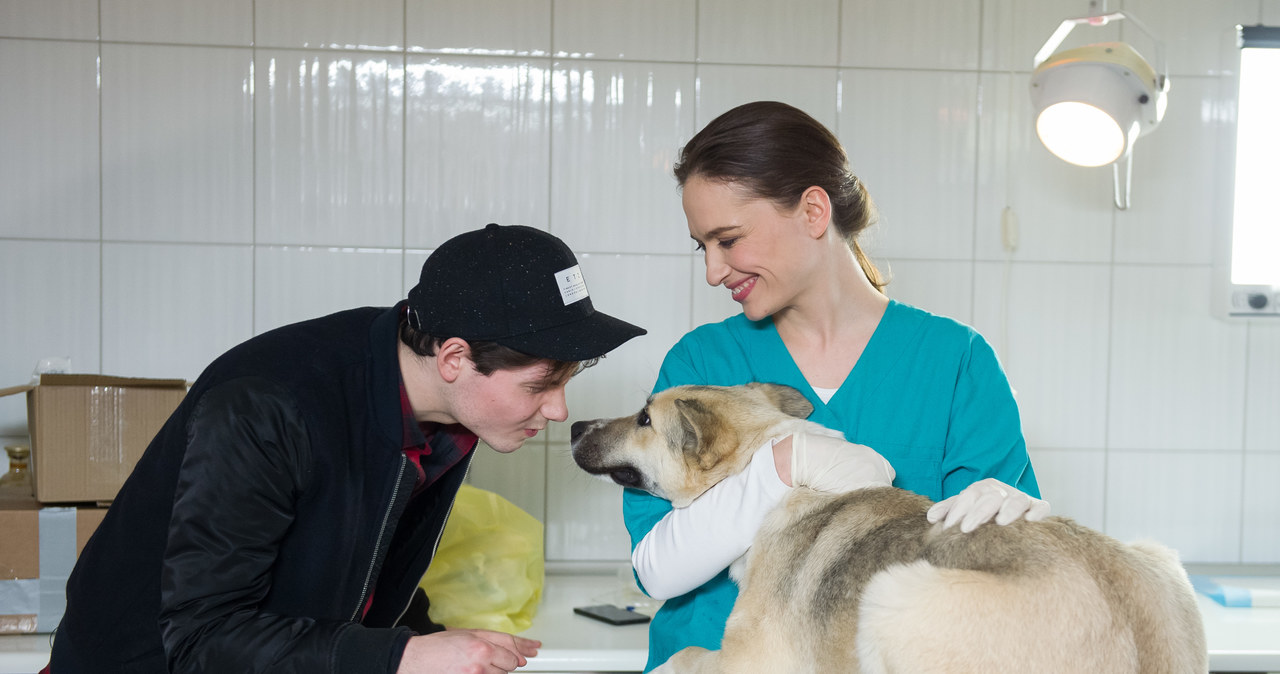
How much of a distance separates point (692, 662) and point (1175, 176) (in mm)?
2487

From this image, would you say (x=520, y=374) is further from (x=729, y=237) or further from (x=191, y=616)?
(x=191, y=616)

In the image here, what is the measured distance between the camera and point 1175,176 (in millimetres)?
3061

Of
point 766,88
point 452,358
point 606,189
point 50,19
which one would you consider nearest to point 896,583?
point 452,358

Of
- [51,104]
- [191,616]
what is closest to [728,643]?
[191,616]

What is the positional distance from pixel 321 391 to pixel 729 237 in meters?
0.74

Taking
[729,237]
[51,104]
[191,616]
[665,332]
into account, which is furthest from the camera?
[665,332]

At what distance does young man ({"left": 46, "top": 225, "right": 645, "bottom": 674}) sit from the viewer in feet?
4.23

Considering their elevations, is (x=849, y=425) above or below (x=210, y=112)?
below

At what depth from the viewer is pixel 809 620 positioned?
1463 mm

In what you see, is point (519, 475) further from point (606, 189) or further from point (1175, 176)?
point (1175, 176)

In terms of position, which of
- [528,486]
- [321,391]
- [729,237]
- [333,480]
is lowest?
[528,486]

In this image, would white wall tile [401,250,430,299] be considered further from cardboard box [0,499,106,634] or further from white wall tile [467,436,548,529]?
cardboard box [0,499,106,634]

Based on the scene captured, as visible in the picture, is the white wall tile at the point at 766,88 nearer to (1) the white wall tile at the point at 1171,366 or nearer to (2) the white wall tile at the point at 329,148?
(2) the white wall tile at the point at 329,148

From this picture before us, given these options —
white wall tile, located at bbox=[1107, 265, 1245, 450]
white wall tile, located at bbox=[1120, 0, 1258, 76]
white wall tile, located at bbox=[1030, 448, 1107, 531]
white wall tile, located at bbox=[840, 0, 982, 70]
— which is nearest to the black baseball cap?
white wall tile, located at bbox=[840, 0, 982, 70]
